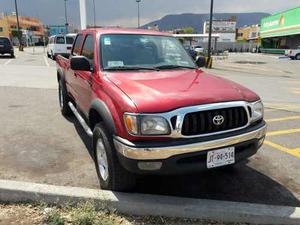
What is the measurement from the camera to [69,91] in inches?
268

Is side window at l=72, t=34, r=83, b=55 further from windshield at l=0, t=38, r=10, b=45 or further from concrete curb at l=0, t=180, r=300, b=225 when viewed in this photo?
windshield at l=0, t=38, r=10, b=45

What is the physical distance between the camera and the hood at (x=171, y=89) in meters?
A: 3.42

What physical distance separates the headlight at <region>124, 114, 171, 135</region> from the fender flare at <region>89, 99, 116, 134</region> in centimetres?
31

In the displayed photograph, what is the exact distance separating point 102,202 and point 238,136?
161cm

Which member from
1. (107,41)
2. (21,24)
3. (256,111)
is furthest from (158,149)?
(21,24)

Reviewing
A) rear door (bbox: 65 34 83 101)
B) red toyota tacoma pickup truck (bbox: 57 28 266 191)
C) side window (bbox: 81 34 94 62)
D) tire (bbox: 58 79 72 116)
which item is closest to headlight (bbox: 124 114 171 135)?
red toyota tacoma pickup truck (bbox: 57 28 266 191)

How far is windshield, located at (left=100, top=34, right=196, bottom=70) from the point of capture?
15.4ft

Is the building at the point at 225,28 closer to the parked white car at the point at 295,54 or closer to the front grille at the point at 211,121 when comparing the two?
the parked white car at the point at 295,54

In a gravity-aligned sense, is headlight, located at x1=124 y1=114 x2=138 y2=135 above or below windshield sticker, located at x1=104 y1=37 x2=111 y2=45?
below

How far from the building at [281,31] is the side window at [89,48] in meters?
49.0

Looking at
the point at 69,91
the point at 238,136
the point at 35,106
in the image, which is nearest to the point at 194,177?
the point at 238,136

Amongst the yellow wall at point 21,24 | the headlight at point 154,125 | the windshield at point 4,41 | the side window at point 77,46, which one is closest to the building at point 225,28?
the yellow wall at point 21,24

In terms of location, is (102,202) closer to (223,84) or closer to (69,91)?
(223,84)

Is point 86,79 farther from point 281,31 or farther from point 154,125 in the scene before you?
point 281,31
